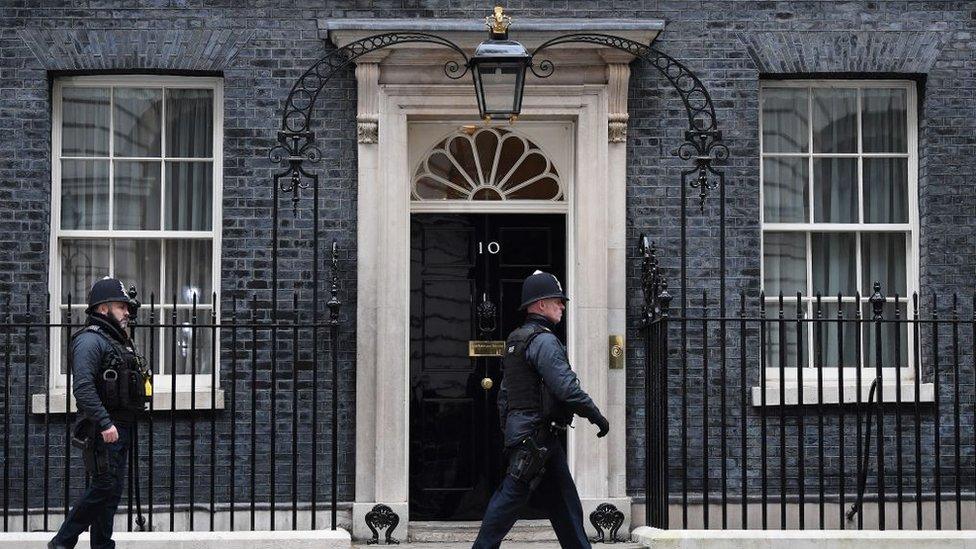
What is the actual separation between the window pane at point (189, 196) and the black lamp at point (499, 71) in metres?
2.34

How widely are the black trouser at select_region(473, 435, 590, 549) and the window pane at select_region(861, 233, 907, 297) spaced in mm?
3945

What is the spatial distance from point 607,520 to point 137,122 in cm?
448

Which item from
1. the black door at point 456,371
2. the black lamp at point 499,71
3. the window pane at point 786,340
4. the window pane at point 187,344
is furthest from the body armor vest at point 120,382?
the window pane at point 786,340

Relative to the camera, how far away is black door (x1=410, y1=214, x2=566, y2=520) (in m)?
12.5

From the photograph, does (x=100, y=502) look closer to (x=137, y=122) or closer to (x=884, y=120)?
(x=137, y=122)

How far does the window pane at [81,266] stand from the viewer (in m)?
12.5

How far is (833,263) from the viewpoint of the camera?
41.9 ft

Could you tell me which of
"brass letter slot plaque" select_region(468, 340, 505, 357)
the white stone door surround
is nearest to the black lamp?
the white stone door surround

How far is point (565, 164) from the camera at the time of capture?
12648mm

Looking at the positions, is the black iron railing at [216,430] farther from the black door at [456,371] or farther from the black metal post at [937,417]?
the black metal post at [937,417]

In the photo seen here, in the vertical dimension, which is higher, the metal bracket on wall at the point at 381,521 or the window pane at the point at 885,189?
the window pane at the point at 885,189

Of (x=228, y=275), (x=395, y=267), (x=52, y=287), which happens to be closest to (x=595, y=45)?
(x=395, y=267)

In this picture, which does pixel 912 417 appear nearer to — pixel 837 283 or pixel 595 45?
pixel 837 283

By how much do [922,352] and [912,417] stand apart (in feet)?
1.62
